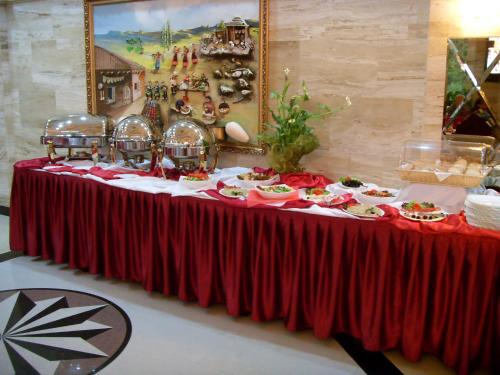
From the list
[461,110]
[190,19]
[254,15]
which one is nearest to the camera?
[461,110]

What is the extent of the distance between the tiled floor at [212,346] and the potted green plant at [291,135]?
1.00m

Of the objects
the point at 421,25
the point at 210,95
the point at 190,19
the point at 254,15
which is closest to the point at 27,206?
the point at 210,95

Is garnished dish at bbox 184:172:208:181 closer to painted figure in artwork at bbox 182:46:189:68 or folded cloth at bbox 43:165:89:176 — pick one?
folded cloth at bbox 43:165:89:176

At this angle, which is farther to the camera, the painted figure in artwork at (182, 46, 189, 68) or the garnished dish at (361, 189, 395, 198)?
the painted figure in artwork at (182, 46, 189, 68)

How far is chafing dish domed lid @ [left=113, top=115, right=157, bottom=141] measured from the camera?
137 inches

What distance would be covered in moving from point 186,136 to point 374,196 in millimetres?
1339

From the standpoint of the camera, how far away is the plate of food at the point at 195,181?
2941 mm

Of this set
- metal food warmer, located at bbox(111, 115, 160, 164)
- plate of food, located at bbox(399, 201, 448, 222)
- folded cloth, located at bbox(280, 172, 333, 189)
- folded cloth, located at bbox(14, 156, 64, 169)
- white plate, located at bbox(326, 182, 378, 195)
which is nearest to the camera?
plate of food, located at bbox(399, 201, 448, 222)

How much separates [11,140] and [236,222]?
3.53m

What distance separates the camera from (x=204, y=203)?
2.73m

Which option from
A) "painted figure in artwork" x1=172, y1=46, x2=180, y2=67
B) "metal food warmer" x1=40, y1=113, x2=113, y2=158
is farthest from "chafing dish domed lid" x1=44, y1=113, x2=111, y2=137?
"painted figure in artwork" x1=172, y1=46, x2=180, y2=67

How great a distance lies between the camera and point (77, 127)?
3.73 metres

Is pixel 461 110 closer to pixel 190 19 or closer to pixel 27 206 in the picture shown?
pixel 190 19

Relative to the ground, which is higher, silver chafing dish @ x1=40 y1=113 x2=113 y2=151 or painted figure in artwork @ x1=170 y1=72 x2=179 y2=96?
painted figure in artwork @ x1=170 y1=72 x2=179 y2=96
